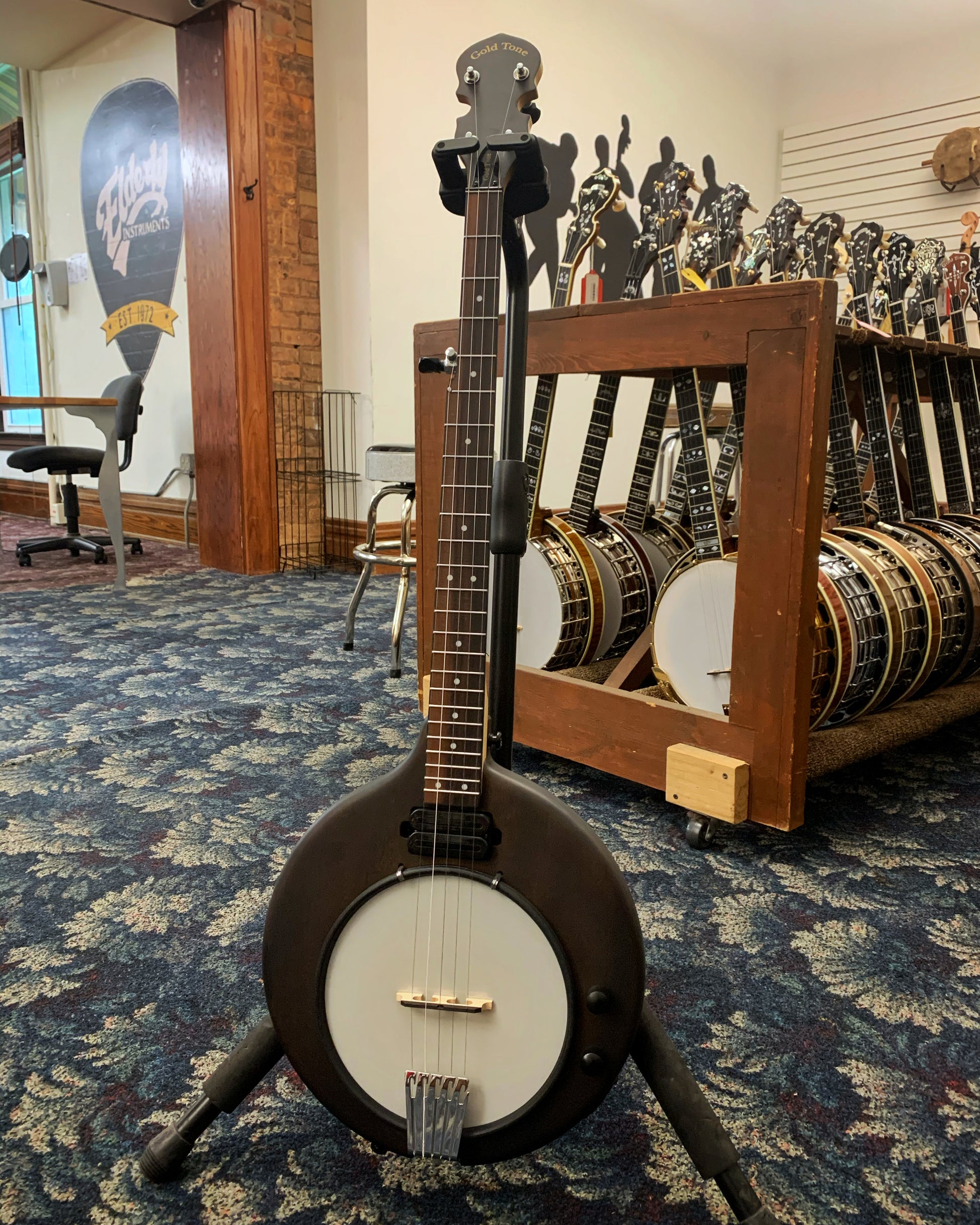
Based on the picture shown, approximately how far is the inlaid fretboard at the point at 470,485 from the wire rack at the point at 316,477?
362 centimetres

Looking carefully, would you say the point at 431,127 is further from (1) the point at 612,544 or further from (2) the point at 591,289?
(1) the point at 612,544

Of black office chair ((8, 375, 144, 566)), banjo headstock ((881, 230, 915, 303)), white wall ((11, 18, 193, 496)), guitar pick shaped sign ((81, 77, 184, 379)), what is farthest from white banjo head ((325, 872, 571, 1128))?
guitar pick shaped sign ((81, 77, 184, 379))

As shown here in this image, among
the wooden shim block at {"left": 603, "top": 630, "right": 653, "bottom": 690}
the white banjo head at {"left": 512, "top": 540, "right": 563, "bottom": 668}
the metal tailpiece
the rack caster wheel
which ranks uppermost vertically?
the white banjo head at {"left": 512, "top": 540, "right": 563, "bottom": 668}

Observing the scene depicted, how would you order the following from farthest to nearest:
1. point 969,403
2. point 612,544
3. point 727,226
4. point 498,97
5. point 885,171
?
point 885,171 → point 969,403 → point 612,544 → point 727,226 → point 498,97

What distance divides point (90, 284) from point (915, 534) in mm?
5484

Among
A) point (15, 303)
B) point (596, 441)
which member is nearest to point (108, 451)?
point (596, 441)

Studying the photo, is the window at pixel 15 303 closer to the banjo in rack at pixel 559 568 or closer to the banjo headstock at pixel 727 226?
the banjo in rack at pixel 559 568

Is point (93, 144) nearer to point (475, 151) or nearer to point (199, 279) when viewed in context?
point (199, 279)

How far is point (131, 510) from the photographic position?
5.89m

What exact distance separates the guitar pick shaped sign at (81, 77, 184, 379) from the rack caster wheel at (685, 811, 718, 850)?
4462mm

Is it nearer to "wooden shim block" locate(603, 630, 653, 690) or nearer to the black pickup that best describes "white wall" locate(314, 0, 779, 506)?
"wooden shim block" locate(603, 630, 653, 690)

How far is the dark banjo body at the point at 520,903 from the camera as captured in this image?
74cm

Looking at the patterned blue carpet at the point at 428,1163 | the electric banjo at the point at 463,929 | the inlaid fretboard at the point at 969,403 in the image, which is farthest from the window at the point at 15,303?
the electric banjo at the point at 463,929

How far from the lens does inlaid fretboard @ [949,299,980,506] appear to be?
217 centimetres
